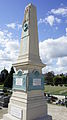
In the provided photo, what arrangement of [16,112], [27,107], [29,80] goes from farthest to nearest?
[16,112]
[29,80]
[27,107]

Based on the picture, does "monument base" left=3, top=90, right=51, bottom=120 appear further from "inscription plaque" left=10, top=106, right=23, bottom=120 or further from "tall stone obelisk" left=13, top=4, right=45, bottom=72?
"tall stone obelisk" left=13, top=4, right=45, bottom=72

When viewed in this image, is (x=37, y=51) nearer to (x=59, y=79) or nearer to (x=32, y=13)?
(x=32, y=13)

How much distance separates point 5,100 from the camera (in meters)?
15.4

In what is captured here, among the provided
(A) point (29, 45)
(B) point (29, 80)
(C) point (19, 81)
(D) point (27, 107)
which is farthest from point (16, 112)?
(A) point (29, 45)

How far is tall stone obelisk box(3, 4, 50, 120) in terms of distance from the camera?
24.1ft

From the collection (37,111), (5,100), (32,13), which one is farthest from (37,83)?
(5,100)

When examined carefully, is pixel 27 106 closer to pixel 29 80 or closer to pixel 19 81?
pixel 29 80

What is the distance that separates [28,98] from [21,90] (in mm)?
646

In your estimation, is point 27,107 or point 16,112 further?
point 16,112

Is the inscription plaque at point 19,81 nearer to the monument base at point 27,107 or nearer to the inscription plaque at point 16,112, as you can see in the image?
the monument base at point 27,107

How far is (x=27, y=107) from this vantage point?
709 centimetres

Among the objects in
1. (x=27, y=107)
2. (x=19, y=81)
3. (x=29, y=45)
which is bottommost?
(x=27, y=107)

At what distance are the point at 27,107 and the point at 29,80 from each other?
1259 millimetres

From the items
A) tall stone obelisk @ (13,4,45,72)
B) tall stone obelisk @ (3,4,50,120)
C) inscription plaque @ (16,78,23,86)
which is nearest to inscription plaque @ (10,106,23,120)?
tall stone obelisk @ (3,4,50,120)
